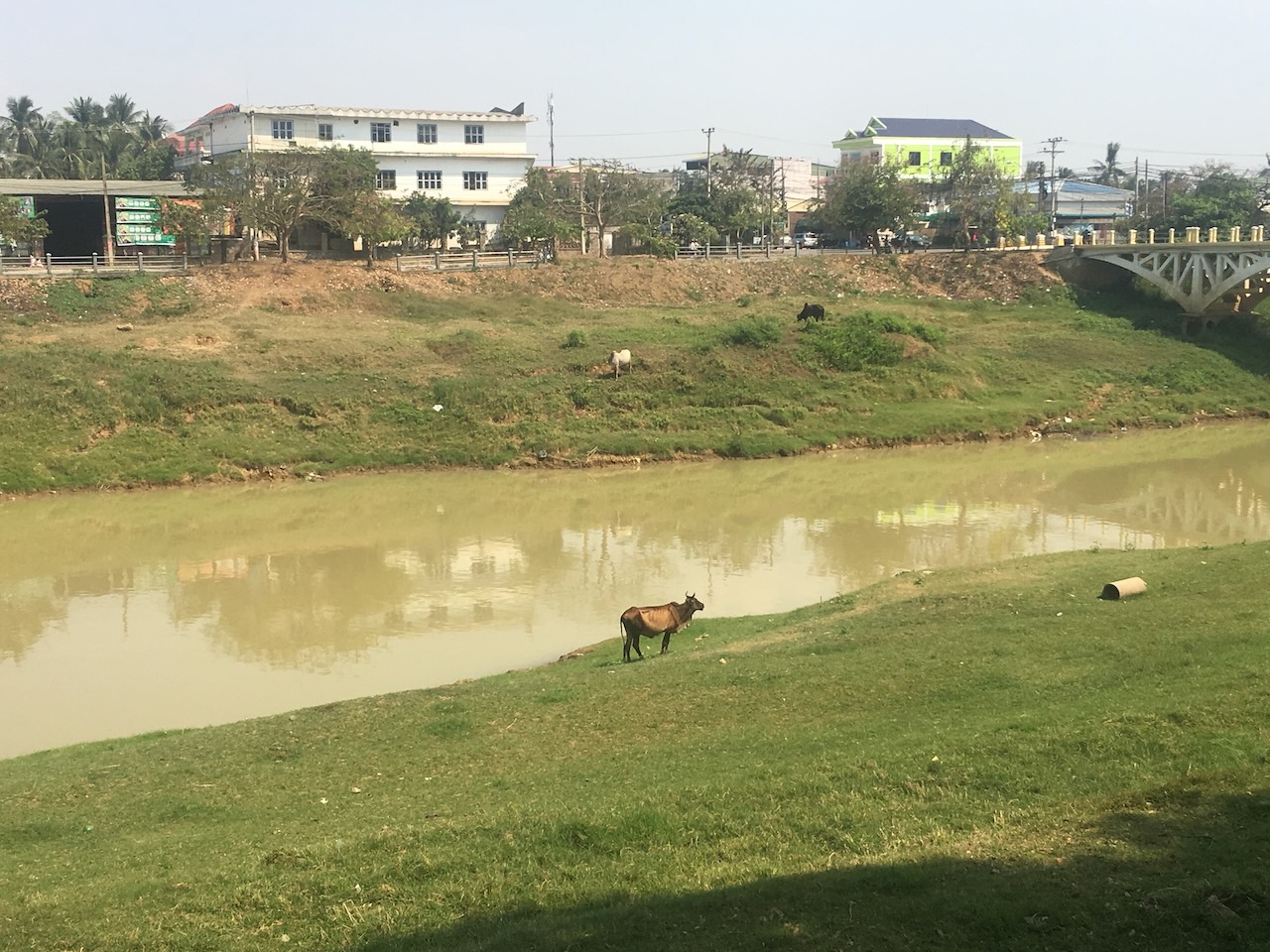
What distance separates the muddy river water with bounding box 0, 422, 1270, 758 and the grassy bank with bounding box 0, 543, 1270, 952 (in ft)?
11.2

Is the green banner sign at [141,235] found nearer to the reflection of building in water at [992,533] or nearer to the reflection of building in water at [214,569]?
the reflection of building in water at [214,569]

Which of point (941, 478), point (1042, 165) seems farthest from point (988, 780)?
point (1042, 165)

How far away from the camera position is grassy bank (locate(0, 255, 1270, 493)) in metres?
32.3

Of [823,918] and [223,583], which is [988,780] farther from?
[223,583]

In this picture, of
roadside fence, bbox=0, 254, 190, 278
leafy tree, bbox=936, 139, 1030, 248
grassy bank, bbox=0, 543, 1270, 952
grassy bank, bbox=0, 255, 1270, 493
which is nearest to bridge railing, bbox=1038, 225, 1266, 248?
leafy tree, bbox=936, 139, 1030, 248

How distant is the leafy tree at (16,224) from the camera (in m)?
41.2

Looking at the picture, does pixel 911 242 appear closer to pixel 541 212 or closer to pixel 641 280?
pixel 641 280

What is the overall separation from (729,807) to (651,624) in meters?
7.08

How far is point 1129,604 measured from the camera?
47.9 feet

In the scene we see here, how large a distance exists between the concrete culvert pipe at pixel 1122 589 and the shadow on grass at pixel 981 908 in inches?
312

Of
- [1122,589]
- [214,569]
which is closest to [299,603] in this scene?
[214,569]

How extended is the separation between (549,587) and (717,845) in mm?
14104

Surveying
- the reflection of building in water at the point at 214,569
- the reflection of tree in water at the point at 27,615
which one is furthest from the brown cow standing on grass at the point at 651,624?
the reflection of building in water at the point at 214,569

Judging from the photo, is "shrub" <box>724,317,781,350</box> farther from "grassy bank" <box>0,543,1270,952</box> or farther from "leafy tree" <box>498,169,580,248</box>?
"grassy bank" <box>0,543,1270,952</box>
